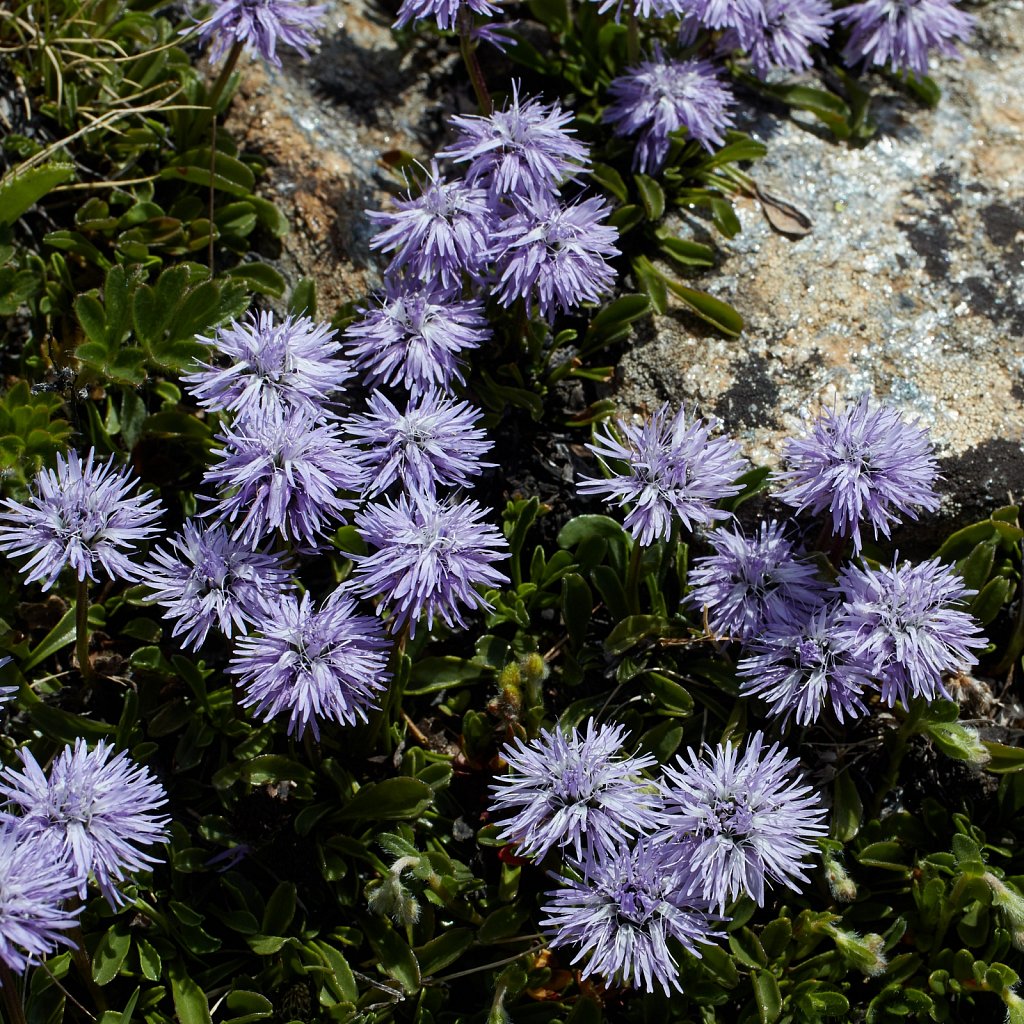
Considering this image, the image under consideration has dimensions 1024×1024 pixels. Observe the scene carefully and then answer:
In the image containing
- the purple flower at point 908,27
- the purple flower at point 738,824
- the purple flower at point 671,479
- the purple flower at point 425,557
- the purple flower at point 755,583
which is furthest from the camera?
the purple flower at point 908,27

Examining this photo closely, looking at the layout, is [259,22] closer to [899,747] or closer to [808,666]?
Answer: [808,666]

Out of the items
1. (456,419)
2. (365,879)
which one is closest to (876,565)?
(456,419)

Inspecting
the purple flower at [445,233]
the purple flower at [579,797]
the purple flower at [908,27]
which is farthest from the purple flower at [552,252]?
the purple flower at [908,27]

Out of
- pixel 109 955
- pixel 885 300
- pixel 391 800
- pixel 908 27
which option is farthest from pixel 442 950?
pixel 908 27

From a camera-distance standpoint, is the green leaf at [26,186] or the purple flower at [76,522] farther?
the green leaf at [26,186]

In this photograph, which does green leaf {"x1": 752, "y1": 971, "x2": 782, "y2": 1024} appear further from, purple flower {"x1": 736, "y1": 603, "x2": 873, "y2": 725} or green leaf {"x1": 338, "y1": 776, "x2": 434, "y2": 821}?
green leaf {"x1": 338, "y1": 776, "x2": 434, "y2": 821}

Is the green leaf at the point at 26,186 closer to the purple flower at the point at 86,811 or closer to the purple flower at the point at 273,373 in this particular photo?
the purple flower at the point at 273,373
